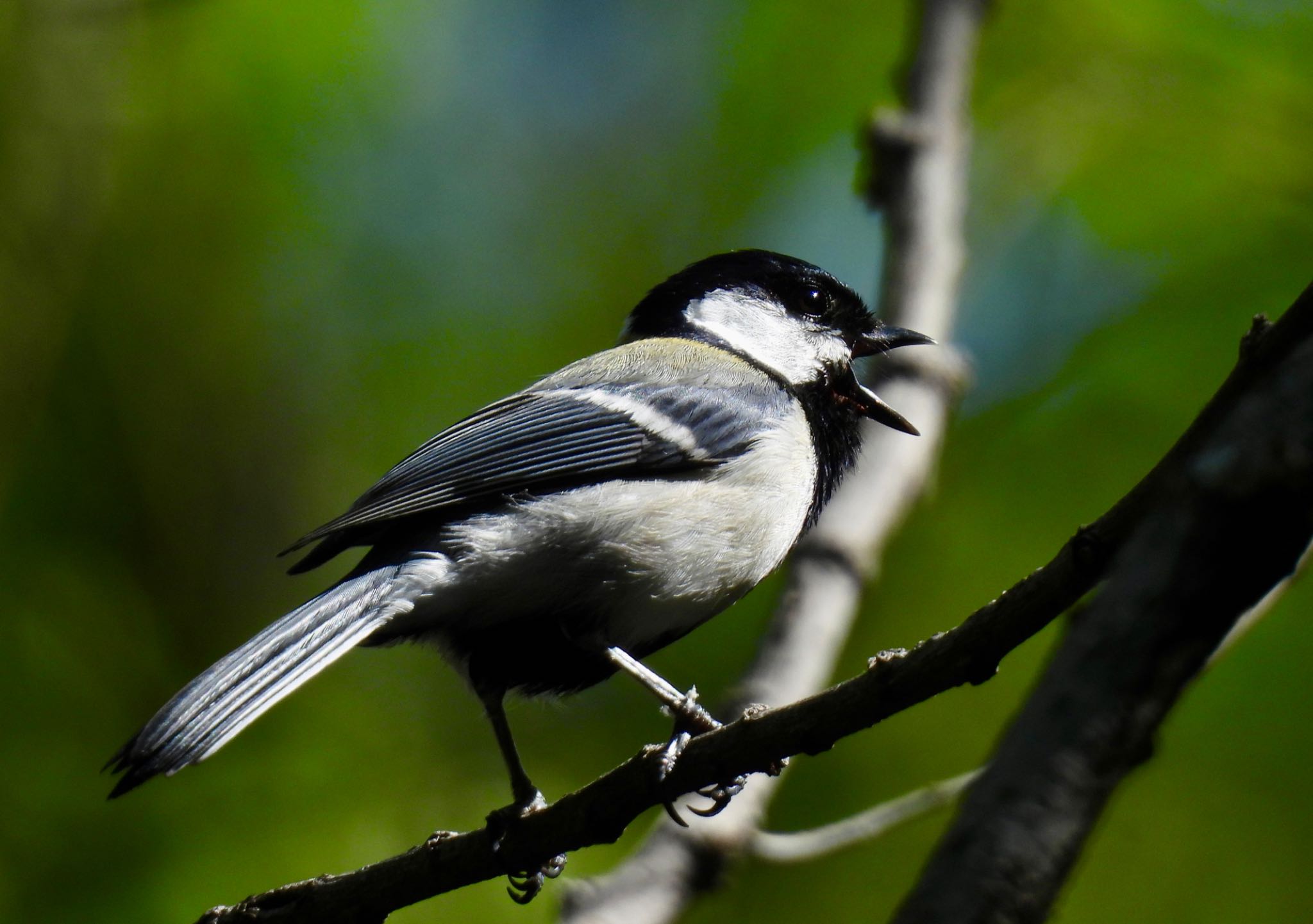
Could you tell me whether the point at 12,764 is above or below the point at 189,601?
below

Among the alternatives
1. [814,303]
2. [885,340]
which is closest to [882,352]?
[885,340]

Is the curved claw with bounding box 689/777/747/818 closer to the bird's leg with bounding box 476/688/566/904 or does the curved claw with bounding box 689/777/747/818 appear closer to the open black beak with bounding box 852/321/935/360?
the bird's leg with bounding box 476/688/566/904

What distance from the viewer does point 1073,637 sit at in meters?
0.74

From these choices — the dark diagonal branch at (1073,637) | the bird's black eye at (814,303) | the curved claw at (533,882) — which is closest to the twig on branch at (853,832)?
the curved claw at (533,882)

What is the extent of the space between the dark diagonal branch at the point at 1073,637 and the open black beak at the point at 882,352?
150 cm

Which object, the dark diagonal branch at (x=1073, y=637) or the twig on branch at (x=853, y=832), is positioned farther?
the twig on branch at (x=853, y=832)

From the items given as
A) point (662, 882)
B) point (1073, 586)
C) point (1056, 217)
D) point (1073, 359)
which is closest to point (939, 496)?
point (1073, 359)

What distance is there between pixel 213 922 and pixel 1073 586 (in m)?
1.62

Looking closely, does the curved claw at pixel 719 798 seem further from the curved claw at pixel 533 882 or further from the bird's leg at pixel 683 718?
the curved claw at pixel 533 882

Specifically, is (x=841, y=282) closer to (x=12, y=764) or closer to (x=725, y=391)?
(x=725, y=391)

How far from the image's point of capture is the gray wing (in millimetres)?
2574

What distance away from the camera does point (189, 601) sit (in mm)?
3617

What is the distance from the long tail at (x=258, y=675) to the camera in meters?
1.93

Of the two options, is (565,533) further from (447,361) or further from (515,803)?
(447,361)
